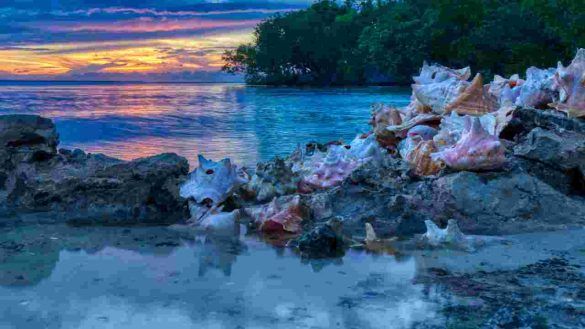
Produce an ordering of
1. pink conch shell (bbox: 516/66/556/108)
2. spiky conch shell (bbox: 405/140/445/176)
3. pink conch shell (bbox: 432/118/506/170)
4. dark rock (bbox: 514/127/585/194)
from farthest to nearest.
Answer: pink conch shell (bbox: 516/66/556/108) → spiky conch shell (bbox: 405/140/445/176) → dark rock (bbox: 514/127/585/194) → pink conch shell (bbox: 432/118/506/170)

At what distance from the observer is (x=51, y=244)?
164 inches

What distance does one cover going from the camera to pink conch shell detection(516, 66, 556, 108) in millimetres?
6449

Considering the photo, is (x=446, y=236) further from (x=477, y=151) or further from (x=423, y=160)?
(x=423, y=160)

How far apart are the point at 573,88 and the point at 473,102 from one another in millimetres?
794

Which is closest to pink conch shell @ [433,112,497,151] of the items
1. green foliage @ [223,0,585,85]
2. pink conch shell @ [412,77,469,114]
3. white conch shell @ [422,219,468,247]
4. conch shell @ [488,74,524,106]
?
pink conch shell @ [412,77,469,114]

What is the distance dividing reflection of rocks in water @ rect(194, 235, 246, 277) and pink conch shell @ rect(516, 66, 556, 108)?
323cm

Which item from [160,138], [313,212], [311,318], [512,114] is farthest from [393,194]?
[160,138]

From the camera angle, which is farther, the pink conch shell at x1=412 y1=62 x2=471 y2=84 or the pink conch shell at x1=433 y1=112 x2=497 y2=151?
the pink conch shell at x1=412 y1=62 x2=471 y2=84

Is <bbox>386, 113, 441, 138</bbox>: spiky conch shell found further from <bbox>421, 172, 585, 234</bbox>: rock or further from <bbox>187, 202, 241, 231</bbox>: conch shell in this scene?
<bbox>187, 202, 241, 231</bbox>: conch shell

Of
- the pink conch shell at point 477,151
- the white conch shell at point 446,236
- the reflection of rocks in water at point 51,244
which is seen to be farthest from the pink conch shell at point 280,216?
the pink conch shell at point 477,151

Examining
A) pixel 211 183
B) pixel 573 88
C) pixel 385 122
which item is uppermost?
pixel 573 88

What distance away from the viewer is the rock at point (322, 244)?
3.94m

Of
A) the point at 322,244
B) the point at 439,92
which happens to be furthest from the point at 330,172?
the point at 322,244

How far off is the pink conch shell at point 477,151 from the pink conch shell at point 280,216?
116 cm
